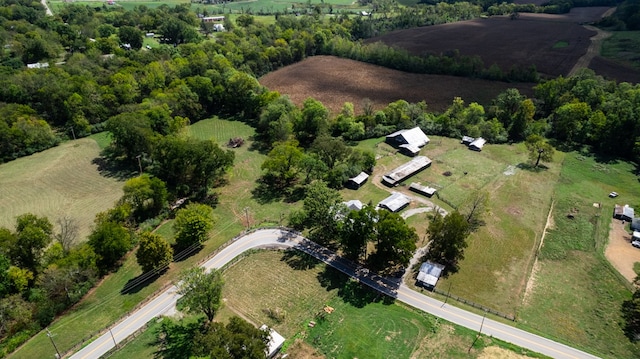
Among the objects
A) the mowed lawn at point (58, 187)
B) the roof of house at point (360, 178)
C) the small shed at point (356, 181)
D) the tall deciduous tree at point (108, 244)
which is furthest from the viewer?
the roof of house at point (360, 178)

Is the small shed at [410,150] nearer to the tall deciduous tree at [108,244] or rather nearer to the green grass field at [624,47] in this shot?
the tall deciduous tree at [108,244]

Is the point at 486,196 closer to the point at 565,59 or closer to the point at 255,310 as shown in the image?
the point at 255,310

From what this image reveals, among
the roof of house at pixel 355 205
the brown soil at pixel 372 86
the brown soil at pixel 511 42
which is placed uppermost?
the brown soil at pixel 511 42

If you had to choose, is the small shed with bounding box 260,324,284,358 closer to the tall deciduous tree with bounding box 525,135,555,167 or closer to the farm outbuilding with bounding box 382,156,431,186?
the farm outbuilding with bounding box 382,156,431,186

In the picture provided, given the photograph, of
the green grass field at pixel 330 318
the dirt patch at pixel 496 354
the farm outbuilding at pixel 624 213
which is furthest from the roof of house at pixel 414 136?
the dirt patch at pixel 496 354

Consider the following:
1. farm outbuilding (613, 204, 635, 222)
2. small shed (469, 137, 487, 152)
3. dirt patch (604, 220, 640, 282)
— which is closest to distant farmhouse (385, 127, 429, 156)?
small shed (469, 137, 487, 152)

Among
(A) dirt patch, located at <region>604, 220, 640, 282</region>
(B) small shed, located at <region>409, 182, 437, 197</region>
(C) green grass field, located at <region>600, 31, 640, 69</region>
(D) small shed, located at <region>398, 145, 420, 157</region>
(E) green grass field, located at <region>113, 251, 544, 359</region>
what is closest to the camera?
(E) green grass field, located at <region>113, 251, 544, 359</region>
